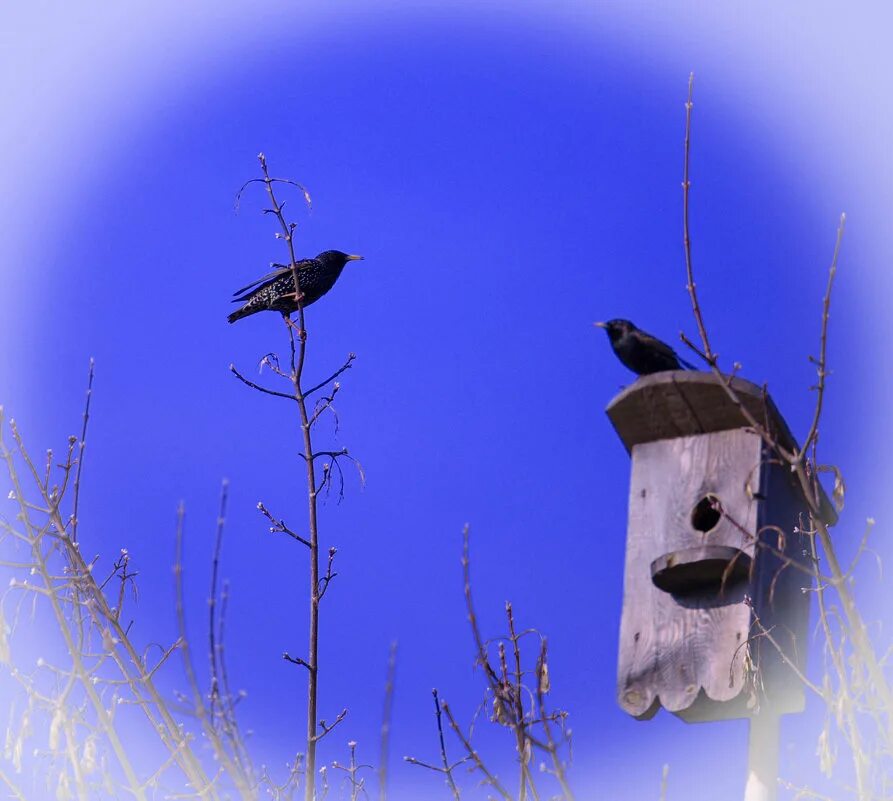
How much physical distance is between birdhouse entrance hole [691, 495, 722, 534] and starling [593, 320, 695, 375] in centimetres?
91

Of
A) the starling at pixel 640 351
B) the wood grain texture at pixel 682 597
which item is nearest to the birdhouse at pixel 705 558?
the wood grain texture at pixel 682 597

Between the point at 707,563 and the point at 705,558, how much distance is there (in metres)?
0.03

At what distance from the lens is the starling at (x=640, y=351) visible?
467 centimetres

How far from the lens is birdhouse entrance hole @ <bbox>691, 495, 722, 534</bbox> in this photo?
3760mm

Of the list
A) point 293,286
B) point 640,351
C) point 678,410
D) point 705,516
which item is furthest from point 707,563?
point 293,286

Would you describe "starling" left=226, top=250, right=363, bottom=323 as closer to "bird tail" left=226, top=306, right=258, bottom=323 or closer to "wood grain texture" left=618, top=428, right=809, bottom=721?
"bird tail" left=226, top=306, right=258, bottom=323

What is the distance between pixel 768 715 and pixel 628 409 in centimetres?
102

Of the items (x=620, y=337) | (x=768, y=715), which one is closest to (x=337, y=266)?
(x=620, y=337)

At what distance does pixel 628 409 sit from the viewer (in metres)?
3.89

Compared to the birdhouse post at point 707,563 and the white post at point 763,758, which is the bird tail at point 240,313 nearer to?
the birdhouse post at point 707,563

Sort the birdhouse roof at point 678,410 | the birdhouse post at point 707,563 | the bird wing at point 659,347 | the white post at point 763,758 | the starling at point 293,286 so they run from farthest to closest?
1. the starling at point 293,286
2. the bird wing at point 659,347
3. the birdhouse roof at point 678,410
4. the birdhouse post at point 707,563
5. the white post at point 763,758

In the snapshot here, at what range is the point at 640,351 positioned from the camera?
4.71 metres

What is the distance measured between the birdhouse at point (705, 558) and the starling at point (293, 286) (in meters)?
3.04

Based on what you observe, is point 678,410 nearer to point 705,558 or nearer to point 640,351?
point 705,558
